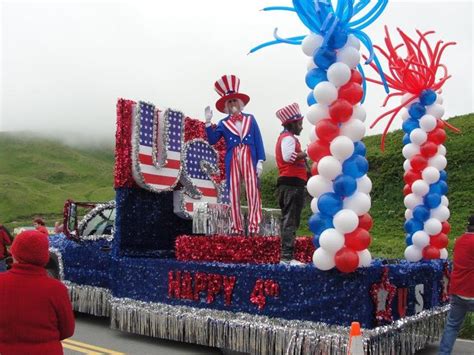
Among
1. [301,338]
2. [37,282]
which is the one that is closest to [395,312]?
[301,338]

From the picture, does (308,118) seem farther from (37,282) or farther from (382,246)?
(382,246)

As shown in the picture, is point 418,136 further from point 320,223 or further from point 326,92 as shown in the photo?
point 320,223

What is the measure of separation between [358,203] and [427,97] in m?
2.43

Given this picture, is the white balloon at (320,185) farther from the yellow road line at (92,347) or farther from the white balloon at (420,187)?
the yellow road line at (92,347)

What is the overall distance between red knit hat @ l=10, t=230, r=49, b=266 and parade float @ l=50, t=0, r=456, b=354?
2.55 m

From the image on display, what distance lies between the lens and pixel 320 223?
503 centimetres

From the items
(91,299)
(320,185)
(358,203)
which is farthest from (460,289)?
(91,299)

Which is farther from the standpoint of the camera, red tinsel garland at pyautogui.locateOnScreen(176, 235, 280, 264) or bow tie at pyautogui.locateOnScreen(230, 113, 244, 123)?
bow tie at pyautogui.locateOnScreen(230, 113, 244, 123)

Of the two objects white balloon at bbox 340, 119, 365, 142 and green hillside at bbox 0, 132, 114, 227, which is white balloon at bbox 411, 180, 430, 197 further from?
green hillside at bbox 0, 132, 114, 227

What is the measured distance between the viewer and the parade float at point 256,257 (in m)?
4.90

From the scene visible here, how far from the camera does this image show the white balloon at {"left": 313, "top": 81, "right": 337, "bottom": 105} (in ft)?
16.2

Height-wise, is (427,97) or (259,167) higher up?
(427,97)

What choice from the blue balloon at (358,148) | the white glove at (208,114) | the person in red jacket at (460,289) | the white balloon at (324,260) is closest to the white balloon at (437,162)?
the person in red jacket at (460,289)

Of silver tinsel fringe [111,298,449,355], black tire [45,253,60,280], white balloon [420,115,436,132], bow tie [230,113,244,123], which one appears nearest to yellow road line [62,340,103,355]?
silver tinsel fringe [111,298,449,355]
